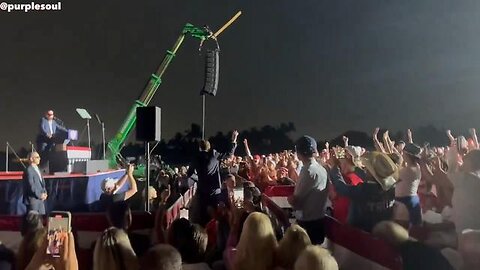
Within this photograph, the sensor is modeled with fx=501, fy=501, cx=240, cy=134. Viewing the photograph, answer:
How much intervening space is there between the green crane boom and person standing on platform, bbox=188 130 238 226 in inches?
14.4

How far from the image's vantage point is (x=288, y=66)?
8.73 feet

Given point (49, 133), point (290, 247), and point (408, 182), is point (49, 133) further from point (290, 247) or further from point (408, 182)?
point (408, 182)

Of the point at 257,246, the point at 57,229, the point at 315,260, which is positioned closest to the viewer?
the point at 315,260

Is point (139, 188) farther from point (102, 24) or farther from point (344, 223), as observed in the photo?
point (344, 223)

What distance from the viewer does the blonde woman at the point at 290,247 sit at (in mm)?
2404

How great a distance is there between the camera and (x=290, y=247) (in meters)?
2.43

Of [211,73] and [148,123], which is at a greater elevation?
[211,73]

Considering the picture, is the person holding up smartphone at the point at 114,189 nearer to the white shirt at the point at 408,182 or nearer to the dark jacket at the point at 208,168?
the dark jacket at the point at 208,168

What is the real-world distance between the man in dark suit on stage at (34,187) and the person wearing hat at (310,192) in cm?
126

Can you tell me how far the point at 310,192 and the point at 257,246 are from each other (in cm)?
41

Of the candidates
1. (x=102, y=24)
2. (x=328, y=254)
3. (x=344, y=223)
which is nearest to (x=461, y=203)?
(x=344, y=223)

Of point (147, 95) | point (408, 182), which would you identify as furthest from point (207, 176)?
point (408, 182)

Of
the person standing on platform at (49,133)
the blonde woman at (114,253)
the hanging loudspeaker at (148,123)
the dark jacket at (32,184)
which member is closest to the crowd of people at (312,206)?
the blonde woman at (114,253)

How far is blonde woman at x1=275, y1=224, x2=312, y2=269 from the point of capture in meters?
Answer: 2.40
